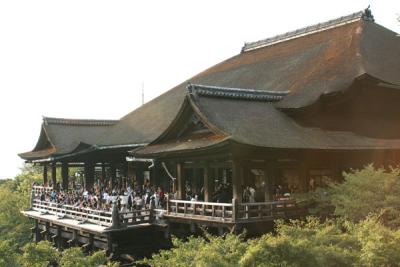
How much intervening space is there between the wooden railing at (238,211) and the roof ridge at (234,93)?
433 cm

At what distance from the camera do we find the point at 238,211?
1641 centimetres

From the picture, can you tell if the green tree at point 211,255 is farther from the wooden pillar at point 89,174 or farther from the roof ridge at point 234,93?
the wooden pillar at point 89,174

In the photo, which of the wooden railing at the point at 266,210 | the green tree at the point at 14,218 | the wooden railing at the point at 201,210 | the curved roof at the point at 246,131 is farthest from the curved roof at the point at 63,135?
the wooden railing at the point at 266,210

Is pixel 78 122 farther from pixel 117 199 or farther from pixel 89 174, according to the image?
pixel 117 199

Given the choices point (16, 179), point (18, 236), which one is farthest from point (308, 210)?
point (16, 179)

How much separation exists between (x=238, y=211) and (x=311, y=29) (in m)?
19.0

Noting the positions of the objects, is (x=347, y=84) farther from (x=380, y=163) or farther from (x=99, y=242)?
(x=99, y=242)

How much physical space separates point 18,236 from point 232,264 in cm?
3003

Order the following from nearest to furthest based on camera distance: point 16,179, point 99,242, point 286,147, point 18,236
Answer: point 286,147, point 99,242, point 18,236, point 16,179

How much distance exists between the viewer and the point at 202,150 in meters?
17.3

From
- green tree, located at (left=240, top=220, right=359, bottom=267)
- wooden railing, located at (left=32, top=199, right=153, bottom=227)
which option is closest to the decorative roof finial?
wooden railing, located at (left=32, top=199, right=153, bottom=227)

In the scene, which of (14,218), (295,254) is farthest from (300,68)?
(14,218)

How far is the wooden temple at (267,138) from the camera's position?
17.4m

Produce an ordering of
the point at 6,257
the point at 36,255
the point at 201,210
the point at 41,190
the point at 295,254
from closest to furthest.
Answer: the point at 295,254
the point at 36,255
the point at 6,257
the point at 201,210
the point at 41,190
